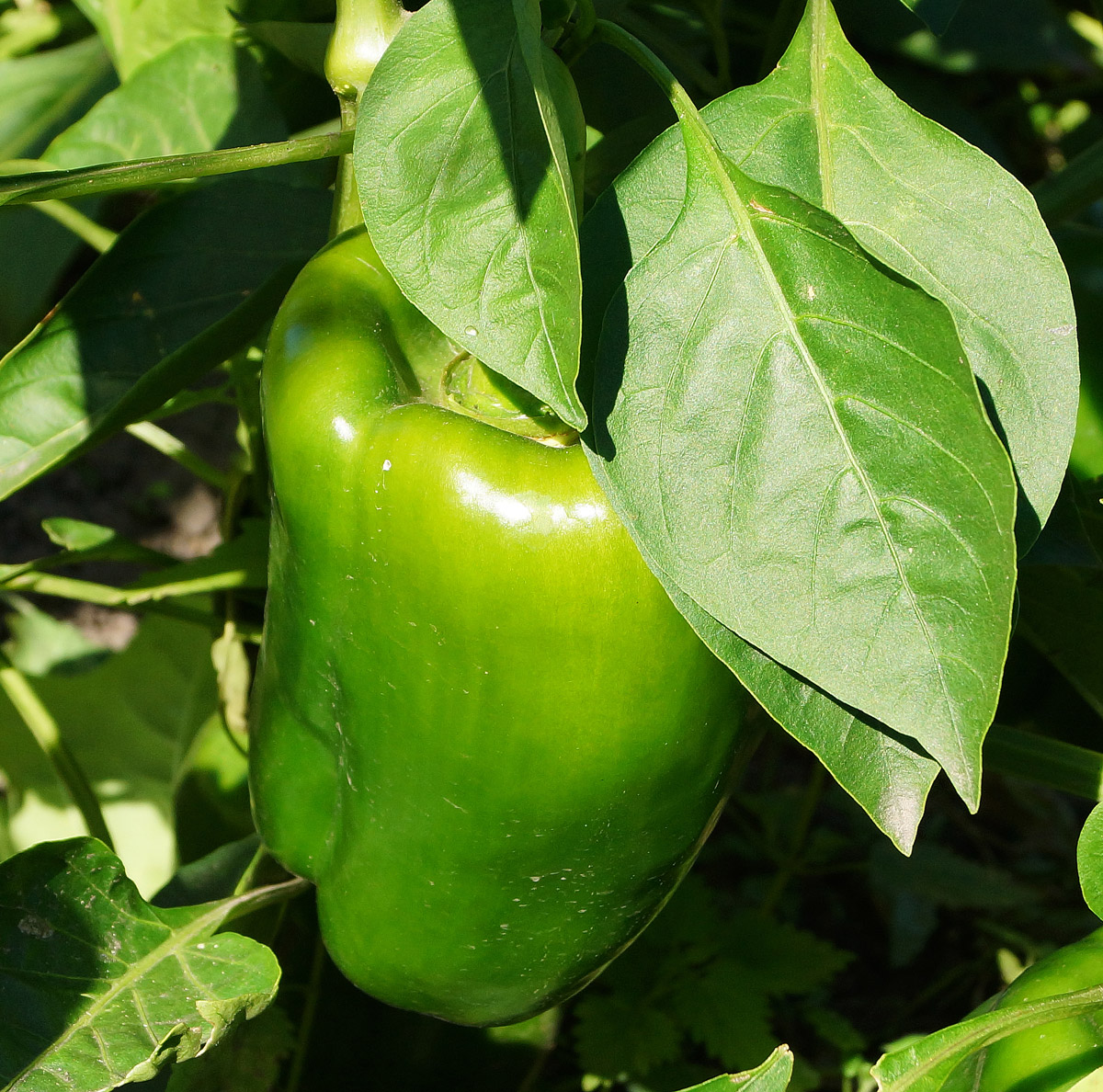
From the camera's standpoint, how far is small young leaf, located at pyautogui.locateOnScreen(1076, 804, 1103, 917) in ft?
1.79

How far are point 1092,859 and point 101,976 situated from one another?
0.50 meters

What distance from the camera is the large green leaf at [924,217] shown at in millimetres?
483

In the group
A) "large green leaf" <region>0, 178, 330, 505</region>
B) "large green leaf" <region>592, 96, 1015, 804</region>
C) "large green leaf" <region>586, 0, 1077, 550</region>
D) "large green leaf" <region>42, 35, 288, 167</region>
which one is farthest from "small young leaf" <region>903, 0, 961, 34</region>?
"large green leaf" <region>42, 35, 288, 167</region>

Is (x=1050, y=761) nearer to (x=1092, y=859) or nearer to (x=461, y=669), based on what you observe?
(x=1092, y=859)

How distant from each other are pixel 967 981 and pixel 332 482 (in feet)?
3.06

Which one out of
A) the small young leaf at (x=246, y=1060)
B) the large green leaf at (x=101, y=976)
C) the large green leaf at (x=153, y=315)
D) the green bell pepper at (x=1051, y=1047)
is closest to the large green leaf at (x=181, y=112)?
the large green leaf at (x=153, y=315)

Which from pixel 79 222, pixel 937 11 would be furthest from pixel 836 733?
pixel 79 222

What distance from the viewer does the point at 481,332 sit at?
431 millimetres

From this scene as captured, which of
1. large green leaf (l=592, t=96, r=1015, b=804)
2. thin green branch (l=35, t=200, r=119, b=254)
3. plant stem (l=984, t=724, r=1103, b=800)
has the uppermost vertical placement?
large green leaf (l=592, t=96, r=1015, b=804)

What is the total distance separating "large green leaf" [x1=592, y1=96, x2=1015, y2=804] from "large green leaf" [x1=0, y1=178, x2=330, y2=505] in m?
→ 0.29

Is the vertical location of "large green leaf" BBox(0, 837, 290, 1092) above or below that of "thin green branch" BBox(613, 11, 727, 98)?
below

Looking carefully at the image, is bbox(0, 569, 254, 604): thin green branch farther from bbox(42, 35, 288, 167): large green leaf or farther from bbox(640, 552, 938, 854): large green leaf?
bbox(640, 552, 938, 854): large green leaf

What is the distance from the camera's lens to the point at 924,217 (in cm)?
51

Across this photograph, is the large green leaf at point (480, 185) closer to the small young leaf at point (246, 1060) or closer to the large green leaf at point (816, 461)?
the large green leaf at point (816, 461)
